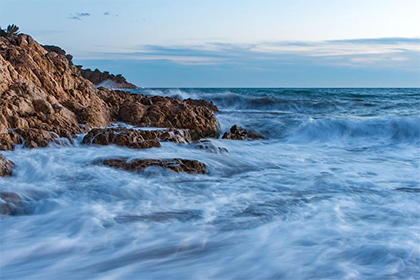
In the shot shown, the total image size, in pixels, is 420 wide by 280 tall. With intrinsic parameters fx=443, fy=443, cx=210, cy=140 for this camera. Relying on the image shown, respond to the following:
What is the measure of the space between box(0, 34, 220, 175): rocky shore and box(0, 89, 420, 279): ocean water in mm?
313

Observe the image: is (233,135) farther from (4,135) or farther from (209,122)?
(4,135)

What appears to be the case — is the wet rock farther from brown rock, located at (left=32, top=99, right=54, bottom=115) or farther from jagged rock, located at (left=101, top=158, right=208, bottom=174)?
jagged rock, located at (left=101, top=158, right=208, bottom=174)

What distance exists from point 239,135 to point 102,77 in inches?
1520

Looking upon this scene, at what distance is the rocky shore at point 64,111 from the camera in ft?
23.5

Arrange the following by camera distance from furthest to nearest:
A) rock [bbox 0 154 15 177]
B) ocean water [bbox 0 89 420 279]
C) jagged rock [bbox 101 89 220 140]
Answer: jagged rock [bbox 101 89 220 140] < rock [bbox 0 154 15 177] < ocean water [bbox 0 89 420 279]

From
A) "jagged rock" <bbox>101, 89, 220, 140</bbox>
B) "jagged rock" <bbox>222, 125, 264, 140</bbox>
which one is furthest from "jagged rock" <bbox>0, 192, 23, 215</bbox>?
"jagged rock" <bbox>222, 125, 264, 140</bbox>

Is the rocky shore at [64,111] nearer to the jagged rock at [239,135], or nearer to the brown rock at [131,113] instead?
the brown rock at [131,113]

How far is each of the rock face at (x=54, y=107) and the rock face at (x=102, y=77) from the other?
108ft

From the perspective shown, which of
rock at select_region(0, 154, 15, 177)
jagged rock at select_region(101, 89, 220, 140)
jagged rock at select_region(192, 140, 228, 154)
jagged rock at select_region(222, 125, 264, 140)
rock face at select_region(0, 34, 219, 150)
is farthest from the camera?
jagged rock at select_region(222, 125, 264, 140)

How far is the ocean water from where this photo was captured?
362 cm

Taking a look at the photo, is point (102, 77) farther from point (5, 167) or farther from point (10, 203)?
point (10, 203)

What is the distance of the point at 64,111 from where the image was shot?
827cm

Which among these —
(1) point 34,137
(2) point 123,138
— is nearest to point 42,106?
(1) point 34,137

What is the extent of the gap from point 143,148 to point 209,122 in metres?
3.32
